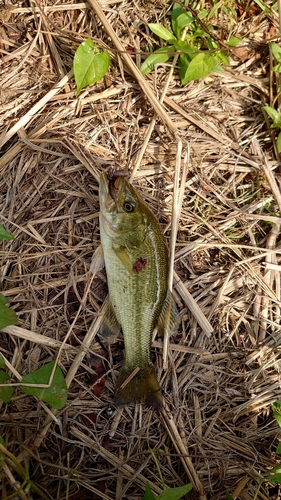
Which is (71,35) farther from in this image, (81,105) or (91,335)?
(91,335)

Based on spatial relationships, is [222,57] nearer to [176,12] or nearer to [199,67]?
[199,67]

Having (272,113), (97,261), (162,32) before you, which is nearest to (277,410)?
(97,261)

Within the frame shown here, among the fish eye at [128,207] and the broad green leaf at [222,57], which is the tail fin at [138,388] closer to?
the fish eye at [128,207]

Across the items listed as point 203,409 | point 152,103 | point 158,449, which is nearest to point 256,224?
point 152,103

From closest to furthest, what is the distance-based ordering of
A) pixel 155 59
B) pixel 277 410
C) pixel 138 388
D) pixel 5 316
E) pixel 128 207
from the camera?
pixel 5 316, pixel 128 207, pixel 138 388, pixel 277 410, pixel 155 59

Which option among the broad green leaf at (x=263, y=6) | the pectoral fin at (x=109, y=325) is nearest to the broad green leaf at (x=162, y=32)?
the broad green leaf at (x=263, y=6)

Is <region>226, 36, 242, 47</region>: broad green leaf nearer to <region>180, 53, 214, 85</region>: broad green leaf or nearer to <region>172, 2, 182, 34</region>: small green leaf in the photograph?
<region>180, 53, 214, 85</region>: broad green leaf
